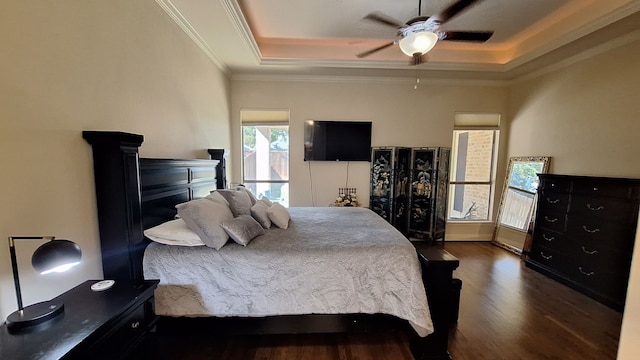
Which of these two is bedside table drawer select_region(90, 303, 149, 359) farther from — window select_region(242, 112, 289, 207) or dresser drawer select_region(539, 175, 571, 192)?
dresser drawer select_region(539, 175, 571, 192)

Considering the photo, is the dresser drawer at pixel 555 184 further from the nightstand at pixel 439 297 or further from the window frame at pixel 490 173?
the nightstand at pixel 439 297

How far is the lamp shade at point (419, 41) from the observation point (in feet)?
7.06

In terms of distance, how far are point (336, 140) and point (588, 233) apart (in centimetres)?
333

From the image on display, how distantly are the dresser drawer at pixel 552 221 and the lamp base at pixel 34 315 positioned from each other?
453 centimetres

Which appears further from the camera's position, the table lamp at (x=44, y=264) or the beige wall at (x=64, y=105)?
the beige wall at (x=64, y=105)

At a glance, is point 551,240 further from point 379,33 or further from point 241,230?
point 241,230

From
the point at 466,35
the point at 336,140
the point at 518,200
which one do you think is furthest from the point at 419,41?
the point at 518,200

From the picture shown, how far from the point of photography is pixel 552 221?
3193 millimetres

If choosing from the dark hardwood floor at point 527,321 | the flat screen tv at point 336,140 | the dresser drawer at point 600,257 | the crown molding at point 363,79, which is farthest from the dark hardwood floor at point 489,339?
the crown molding at point 363,79

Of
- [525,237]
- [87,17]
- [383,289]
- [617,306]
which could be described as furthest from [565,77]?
[87,17]

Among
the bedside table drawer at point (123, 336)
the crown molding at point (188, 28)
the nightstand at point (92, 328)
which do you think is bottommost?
the bedside table drawer at point (123, 336)

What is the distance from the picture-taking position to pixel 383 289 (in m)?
1.77

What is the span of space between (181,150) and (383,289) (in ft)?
7.60

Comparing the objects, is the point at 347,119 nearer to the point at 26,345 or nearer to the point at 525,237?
the point at 525,237
